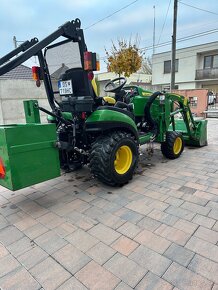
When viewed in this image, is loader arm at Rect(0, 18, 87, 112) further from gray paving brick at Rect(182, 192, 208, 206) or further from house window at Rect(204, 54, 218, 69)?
house window at Rect(204, 54, 218, 69)

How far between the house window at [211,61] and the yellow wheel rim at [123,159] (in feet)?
77.2

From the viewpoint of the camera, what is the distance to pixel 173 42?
12.8 metres

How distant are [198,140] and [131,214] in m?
3.60

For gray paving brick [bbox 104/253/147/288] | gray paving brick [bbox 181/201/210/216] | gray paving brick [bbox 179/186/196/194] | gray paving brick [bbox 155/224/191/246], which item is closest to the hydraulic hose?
gray paving brick [bbox 179/186/196/194]

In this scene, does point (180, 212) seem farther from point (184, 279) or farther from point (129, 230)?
point (184, 279)

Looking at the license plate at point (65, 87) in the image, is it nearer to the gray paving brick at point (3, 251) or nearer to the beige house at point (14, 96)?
the gray paving brick at point (3, 251)

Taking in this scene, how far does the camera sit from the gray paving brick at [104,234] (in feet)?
6.79

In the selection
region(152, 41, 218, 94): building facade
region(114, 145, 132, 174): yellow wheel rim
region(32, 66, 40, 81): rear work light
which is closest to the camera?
region(32, 66, 40, 81): rear work light

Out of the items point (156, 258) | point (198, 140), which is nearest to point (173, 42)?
point (198, 140)

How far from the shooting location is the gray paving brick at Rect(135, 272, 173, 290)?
1536 millimetres

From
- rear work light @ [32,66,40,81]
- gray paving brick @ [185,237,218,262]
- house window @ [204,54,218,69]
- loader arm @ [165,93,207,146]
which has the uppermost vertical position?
house window @ [204,54,218,69]

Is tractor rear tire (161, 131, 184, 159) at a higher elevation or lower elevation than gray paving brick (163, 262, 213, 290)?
higher

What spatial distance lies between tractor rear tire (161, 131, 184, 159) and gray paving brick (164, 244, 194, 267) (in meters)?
2.70

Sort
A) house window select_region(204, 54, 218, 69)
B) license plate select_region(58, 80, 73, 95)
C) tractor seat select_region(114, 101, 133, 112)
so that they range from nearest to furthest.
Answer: license plate select_region(58, 80, 73, 95) < tractor seat select_region(114, 101, 133, 112) < house window select_region(204, 54, 218, 69)
